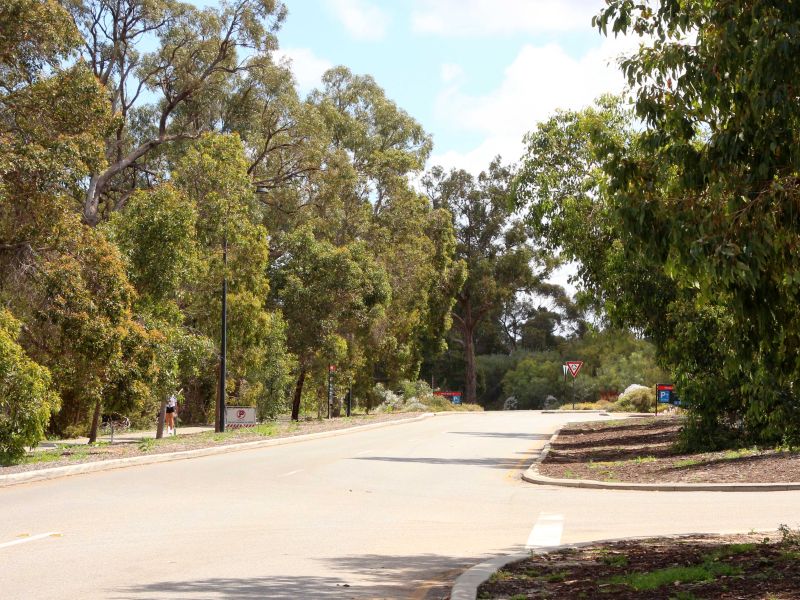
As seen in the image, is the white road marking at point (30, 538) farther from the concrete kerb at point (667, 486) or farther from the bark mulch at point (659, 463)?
the bark mulch at point (659, 463)

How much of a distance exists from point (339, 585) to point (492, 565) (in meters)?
1.48

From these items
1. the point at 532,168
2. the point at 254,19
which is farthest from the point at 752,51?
the point at 254,19

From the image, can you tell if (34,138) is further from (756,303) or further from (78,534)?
(756,303)

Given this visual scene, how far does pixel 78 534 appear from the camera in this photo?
36.7ft

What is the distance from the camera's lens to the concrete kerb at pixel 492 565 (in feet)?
25.6

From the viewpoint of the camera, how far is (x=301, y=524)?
12.3 metres

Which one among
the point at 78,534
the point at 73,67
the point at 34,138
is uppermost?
the point at 73,67

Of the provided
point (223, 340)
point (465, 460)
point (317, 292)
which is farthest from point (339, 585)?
point (317, 292)

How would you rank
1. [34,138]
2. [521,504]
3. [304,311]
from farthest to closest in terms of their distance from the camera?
[304,311] < [34,138] < [521,504]

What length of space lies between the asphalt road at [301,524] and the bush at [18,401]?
212 centimetres

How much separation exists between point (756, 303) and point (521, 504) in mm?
7675

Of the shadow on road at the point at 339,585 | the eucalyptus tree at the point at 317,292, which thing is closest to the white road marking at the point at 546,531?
→ the shadow on road at the point at 339,585

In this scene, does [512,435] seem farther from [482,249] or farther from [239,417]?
[482,249]

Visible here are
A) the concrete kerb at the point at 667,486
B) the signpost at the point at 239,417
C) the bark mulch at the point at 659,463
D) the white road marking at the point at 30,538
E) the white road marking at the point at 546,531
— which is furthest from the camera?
the signpost at the point at 239,417
